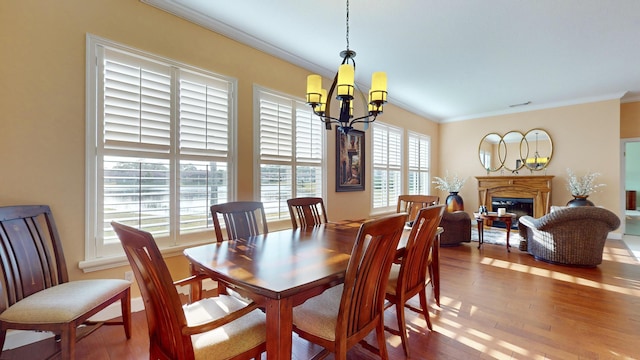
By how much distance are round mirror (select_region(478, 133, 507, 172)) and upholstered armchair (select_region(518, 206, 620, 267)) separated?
310 cm

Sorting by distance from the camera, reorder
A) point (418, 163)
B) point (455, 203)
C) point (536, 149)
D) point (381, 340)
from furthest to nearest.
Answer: point (418, 163), point (455, 203), point (536, 149), point (381, 340)

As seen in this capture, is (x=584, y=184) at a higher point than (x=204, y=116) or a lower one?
lower

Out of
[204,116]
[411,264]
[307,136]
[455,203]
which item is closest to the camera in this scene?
[411,264]

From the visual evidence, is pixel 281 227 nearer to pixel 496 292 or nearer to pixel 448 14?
pixel 496 292

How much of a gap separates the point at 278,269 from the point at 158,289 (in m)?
0.53

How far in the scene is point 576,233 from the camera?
3.62 metres

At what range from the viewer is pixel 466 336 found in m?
2.13

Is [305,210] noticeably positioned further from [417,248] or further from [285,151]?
[417,248]

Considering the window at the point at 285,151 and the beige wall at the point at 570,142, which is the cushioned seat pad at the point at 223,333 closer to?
the window at the point at 285,151

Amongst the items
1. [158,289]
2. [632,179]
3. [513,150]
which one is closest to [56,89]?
[158,289]

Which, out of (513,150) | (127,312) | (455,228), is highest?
(513,150)

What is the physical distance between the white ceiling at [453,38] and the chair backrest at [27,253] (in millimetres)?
1966

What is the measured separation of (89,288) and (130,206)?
29.8 inches

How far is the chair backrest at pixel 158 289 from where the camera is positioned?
1058 mm
